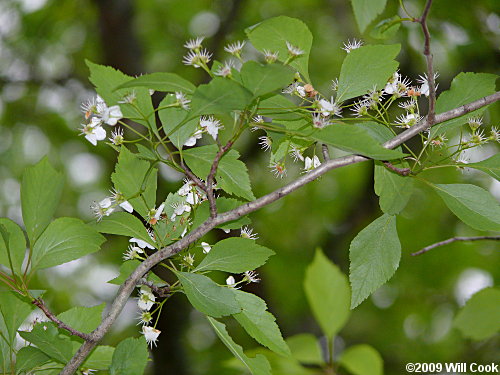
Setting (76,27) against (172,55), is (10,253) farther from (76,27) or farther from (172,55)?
(76,27)

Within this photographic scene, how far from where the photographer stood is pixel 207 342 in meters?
6.88

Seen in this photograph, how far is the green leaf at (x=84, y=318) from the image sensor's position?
52.6 inches

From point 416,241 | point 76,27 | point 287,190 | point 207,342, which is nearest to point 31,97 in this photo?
point 76,27

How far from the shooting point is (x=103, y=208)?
1.26 metres

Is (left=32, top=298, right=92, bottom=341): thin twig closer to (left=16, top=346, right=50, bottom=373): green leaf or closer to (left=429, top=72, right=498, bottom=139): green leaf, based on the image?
(left=16, top=346, right=50, bottom=373): green leaf

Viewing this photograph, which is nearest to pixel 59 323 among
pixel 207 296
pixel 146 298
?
pixel 146 298

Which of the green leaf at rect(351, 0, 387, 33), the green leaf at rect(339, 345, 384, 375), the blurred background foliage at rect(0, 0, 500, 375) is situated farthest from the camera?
the blurred background foliage at rect(0, 0, 500, 375)

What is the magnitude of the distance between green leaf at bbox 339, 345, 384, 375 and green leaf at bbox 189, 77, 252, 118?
137 centimetres

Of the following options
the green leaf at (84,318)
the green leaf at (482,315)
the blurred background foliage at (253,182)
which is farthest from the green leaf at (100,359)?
the blurred background foliage at (253,182)

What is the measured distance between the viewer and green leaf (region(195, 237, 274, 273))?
122cm

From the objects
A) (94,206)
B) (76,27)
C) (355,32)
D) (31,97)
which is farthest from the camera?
(76,27)

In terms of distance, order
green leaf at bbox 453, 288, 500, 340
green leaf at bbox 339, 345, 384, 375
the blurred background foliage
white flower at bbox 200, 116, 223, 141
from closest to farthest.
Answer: white flower at bbox 200, 116, 223, 141, green leaf at bbox 453, 288, 500, 340, green leaf at bbox 339, 345, 384, 375, the blurred background foliage

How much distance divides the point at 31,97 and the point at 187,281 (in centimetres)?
551

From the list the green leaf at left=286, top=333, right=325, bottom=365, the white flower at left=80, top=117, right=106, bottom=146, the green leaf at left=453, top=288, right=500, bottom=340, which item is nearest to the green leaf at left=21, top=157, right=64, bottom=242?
the white flower at left=80, top=117, right=106, bottom=146
